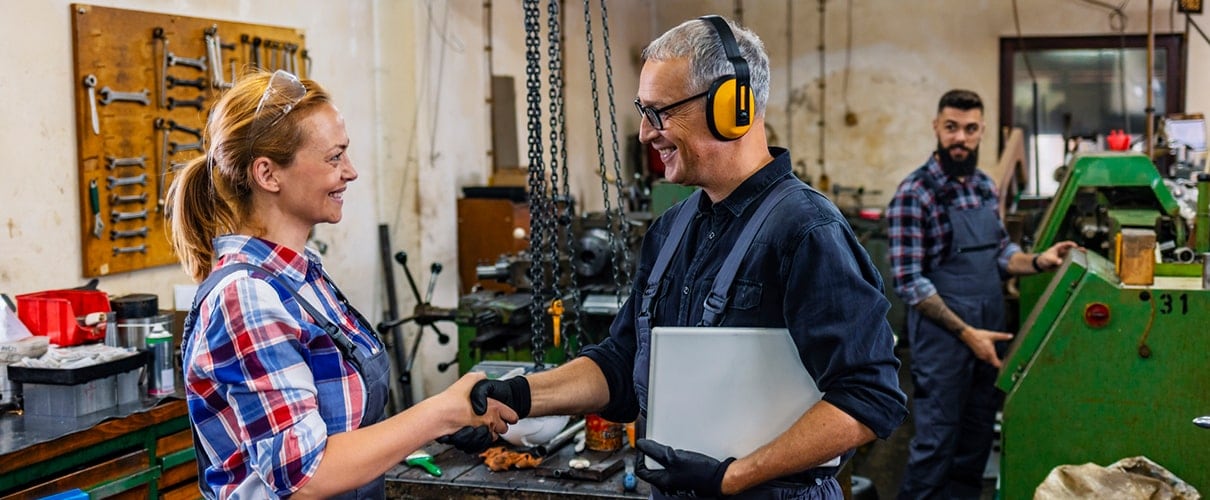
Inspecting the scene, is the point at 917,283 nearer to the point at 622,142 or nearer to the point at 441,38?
the point at 441,38

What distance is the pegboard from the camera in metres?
3.50

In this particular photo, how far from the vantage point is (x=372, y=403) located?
1691 millimetres

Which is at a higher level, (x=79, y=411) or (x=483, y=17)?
(x=483, y=17)

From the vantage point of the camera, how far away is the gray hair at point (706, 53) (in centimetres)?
164

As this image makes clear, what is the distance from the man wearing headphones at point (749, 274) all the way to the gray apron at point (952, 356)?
2195 mm

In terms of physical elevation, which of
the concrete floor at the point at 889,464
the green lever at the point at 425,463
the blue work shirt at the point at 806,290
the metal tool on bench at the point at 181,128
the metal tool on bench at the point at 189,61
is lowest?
the concrete floor at the point at 889,464

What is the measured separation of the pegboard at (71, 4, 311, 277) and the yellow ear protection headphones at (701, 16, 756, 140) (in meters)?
2.31

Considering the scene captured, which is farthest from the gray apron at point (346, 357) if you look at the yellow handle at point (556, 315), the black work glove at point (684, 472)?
the yellow handle at point (556, 315)

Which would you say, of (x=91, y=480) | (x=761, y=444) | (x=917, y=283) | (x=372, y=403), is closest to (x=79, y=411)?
(x=91, y=480)

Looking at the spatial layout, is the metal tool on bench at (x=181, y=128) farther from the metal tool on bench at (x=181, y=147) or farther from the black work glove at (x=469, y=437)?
the black work glove at (x=469, y=437)

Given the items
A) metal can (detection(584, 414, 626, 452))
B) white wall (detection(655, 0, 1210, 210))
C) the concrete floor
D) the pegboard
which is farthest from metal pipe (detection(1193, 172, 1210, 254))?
white wall (detection(655, 0, 1210, 210))

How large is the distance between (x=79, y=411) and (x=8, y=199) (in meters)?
0.93

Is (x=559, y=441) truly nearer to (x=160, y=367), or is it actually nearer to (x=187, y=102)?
(x=160, y=367)

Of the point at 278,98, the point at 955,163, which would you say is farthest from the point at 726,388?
the point at 955,163
